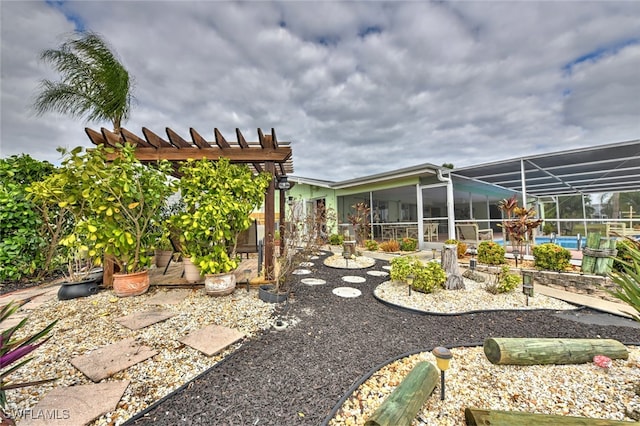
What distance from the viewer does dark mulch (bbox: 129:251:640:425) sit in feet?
5.00

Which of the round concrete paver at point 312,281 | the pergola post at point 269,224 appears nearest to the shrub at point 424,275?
the round concrete paver at point 312,281

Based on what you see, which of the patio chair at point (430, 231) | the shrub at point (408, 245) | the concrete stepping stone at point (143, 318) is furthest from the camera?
the patio chair at point (430, 231)

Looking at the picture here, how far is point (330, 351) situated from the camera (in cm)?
222

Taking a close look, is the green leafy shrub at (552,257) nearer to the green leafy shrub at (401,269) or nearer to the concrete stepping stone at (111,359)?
the green leafy shrub at (401,269)

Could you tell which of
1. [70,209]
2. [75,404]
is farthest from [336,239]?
[75,404]

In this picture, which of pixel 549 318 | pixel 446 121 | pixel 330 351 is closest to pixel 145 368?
pixel 330 351

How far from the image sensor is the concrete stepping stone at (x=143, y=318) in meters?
2.65

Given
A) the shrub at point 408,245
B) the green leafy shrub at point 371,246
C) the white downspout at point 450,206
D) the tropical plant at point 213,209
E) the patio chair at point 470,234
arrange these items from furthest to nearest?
the green leafy shrub at point 371,246
the shrub at point 408,245
the white downspout at point 450,206
the patio chair at point 470,234
the tropical plant at point 213,209

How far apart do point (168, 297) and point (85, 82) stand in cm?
693

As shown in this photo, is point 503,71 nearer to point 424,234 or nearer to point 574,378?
point 424,234

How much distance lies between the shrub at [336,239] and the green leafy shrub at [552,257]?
19.6ft

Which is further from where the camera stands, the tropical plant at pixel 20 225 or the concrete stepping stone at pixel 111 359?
the tropical plant at pixel 20 225

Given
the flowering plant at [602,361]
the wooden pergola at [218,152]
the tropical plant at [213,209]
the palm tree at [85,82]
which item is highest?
the palm tree at [85,82]

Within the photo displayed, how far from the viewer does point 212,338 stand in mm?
2391
